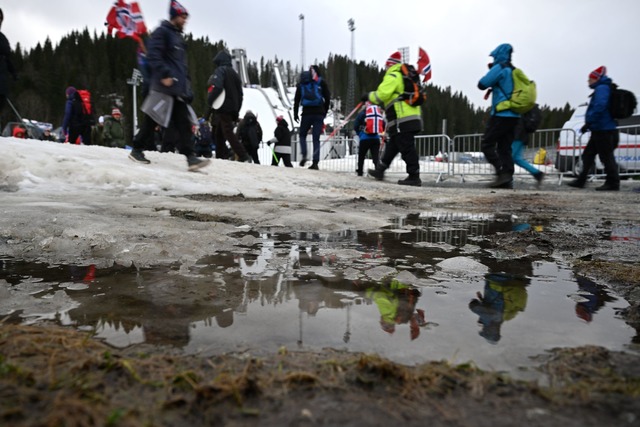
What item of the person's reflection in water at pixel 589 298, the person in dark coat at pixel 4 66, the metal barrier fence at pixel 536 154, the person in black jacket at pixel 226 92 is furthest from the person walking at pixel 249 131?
the person's reflection in water at pixel 589 298

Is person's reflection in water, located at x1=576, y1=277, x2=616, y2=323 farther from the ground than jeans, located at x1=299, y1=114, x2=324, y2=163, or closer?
closer

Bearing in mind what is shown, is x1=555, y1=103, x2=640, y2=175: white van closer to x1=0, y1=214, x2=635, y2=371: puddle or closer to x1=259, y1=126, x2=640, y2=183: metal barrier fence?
x1=259, y1=126, x2=640, y2=183: metal barrier fence

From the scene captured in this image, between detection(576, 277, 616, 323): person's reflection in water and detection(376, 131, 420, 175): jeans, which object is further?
detection(376, 131, 420, 175): jeans

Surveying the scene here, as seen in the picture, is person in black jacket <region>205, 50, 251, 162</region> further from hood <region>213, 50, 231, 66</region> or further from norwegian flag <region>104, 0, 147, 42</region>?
norwegian flag <region>104, 0, 147, 42</region>

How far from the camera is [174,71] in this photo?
5004mm

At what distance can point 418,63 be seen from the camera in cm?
941

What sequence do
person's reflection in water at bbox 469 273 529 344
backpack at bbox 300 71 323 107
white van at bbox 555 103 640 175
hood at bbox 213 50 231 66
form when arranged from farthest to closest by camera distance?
white van at bbox 555 103 640 175
backpack at bbox 300 71 323 107
hood at bbox 213 50 231 66
person's reflection in water at bbox 469 273 529 344

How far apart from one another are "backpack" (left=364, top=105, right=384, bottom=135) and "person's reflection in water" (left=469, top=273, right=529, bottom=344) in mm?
6710

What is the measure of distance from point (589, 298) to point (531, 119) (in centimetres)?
642

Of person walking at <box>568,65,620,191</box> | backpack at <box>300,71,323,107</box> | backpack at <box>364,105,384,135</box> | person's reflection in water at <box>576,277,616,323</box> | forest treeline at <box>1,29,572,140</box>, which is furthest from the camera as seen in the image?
forest treeline at <box>1,29,572,140</box>

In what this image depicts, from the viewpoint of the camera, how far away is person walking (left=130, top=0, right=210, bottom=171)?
15.9ft

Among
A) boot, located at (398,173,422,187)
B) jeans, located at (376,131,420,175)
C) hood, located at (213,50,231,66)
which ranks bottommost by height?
boot, located at (398,173,422,187)

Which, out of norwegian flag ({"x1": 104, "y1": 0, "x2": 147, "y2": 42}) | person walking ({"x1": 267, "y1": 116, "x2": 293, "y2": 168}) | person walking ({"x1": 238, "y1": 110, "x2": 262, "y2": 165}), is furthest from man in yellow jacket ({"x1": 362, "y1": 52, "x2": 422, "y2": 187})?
norwegian flag ({"x1": 104, "y1": 0, "x2": 147, "y2": 42})

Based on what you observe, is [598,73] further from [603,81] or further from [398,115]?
[398,115]
